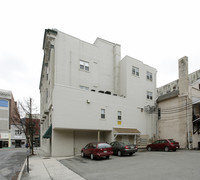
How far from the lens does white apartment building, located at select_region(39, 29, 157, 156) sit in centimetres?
1884

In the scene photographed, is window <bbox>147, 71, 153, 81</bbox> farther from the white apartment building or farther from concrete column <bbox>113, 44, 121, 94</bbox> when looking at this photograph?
concrete column <bbox>113, 44, 121, 94</bbox>

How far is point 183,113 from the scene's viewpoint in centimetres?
2266

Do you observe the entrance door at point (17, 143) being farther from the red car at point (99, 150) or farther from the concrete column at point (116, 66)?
the red car at point (99, 150)

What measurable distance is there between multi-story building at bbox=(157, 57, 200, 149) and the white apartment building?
228 cm

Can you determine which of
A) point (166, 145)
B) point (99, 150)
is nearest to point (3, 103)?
point (99, 150)

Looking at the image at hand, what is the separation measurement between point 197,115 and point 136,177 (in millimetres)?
17114

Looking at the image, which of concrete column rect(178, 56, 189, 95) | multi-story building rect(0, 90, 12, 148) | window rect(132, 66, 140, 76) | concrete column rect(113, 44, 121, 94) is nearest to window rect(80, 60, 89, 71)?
concrete column rect(113, 44, 121, 94)

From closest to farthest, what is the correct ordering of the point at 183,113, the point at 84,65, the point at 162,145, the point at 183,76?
the point at 162,145
the point at 183,113
the point at 183,76
the point at 84,65

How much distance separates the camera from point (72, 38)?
2372 centimetres

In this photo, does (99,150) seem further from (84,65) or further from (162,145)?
(84,65)

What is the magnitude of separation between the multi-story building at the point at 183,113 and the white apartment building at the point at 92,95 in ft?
7.48

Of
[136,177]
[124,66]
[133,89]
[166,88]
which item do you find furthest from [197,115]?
[166,88]

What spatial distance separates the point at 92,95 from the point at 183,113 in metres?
11.6

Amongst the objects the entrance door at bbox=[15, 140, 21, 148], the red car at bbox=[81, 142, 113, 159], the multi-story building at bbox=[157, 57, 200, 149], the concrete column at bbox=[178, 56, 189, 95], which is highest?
the concrete column at bbox=[178, 56, 189, 95]
